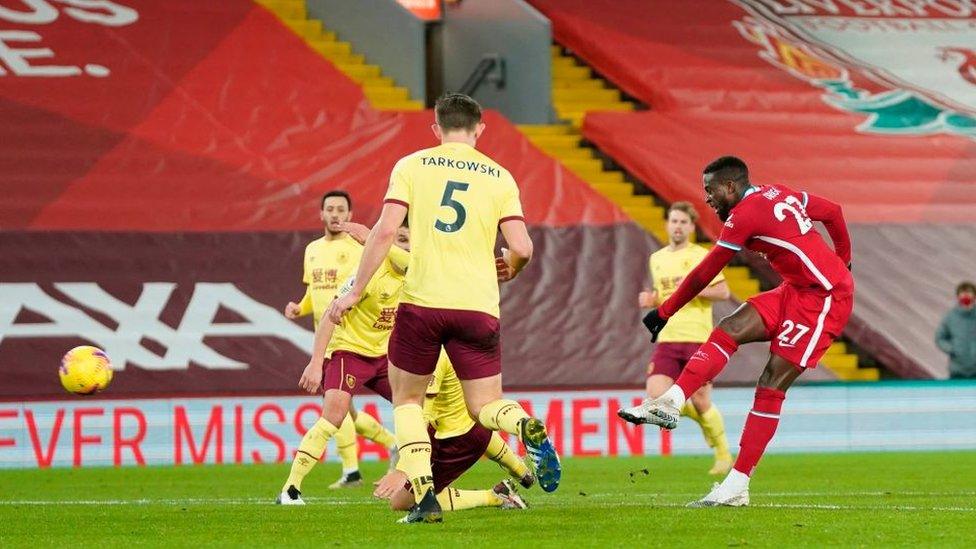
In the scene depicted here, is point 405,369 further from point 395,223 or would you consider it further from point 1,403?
point 1,403

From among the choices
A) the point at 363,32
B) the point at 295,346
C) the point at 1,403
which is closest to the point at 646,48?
the point at 363,32

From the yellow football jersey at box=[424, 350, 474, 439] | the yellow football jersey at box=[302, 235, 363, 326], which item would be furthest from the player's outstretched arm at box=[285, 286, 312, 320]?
the yellow football jersey at box=[424, 350, 474, 439]

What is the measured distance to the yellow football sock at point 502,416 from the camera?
809cm

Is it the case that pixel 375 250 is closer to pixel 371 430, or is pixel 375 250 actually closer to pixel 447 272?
pixel 447 272

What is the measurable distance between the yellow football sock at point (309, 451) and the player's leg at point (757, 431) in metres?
2.72

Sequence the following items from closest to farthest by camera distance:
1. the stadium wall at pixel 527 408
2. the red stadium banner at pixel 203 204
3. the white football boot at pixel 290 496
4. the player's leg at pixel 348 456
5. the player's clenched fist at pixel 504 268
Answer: the player's clenched fist at pixel 504 268 < the white football boot at pixel 290 496 < the player's leg at pixel 348 456 < the stadium wall at pixel 527 408 < the red stadium banner at pixel 203 204

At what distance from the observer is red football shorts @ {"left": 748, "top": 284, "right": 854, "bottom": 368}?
945 cm

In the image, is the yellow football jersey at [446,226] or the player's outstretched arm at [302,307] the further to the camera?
the player's outstretched arm at [302,307]

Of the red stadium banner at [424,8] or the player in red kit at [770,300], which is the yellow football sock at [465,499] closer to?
the player in red kit at [770,300]

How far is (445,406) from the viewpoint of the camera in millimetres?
9734

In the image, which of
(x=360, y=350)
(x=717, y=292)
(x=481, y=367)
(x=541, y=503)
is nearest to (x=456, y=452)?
(x=541, y=503)

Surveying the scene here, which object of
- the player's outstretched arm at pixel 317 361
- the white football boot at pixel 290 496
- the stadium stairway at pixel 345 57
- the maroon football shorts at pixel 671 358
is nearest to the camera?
the player's outstretched arm at pixel 317 361

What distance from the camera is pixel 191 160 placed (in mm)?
20156

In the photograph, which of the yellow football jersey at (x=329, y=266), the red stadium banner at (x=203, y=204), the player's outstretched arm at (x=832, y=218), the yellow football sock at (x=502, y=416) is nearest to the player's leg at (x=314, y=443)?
the yellow football jersey at (x=329, y=266)
